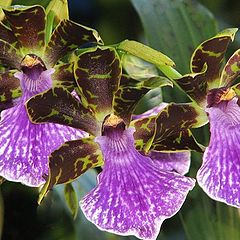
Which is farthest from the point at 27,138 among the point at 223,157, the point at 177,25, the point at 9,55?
the point at 177,25

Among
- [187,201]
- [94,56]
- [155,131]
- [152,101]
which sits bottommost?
[187,201]

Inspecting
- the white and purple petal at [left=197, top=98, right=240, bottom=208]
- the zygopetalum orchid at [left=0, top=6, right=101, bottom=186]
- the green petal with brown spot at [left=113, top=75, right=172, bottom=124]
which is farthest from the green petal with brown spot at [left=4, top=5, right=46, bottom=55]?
the white and purple petal at [left=197, top=98, right=240, bottom=208]

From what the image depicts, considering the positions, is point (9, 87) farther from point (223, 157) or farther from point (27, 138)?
point (223, 157)

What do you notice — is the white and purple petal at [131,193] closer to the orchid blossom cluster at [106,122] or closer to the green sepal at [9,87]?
the orchid blossom cluster at [106,122]

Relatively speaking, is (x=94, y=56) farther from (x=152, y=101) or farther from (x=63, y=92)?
(x=152, y=101)

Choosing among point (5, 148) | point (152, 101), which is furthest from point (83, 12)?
point (5, 148)

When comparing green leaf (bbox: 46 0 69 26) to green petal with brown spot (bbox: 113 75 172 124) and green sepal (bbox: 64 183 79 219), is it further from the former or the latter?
green sepal (bbox: 64 183 79 219)
